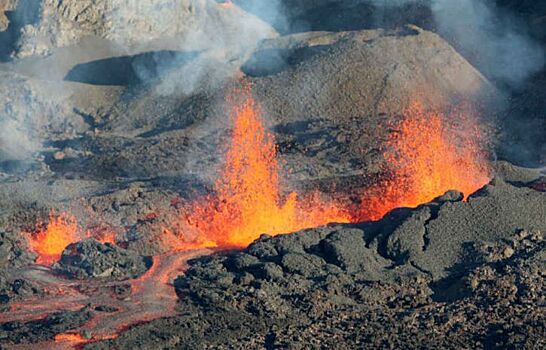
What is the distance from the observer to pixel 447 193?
33156 mm

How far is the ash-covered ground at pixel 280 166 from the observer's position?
2673cm

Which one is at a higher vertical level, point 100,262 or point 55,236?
point 100,262

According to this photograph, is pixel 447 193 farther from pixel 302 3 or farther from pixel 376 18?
pixel 302 3

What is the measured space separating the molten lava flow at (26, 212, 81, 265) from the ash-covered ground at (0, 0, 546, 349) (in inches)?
8.3

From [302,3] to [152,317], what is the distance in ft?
104

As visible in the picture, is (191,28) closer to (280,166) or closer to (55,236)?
(280,166)

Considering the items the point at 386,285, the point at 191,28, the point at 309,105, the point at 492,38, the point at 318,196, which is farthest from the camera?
the point at 191,28

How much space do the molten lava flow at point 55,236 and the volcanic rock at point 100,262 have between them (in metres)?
1.98

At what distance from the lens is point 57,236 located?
3484 centimetres

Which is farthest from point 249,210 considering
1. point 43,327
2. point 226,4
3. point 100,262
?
point 226,4

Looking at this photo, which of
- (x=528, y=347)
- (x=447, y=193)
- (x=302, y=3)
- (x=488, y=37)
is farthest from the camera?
(x=302, y=3)

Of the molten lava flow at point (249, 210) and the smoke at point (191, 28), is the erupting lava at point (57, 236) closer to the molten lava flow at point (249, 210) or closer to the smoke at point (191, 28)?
the molten lava flow at point (249, 210)

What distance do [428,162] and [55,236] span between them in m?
15.3

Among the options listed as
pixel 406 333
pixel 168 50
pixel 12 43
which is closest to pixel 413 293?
pixel 406 333
